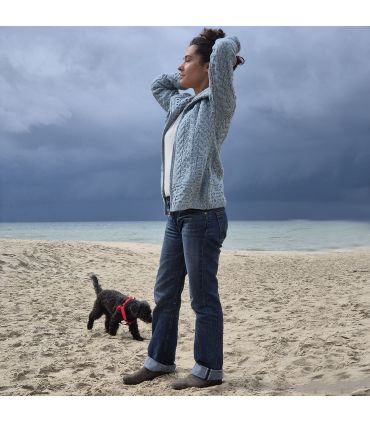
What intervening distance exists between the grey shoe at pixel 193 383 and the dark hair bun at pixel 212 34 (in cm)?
147

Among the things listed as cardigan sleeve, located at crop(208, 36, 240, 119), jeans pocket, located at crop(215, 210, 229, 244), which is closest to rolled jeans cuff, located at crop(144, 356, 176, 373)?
jeans pocket, located at crop(215, 210, 229, 244)

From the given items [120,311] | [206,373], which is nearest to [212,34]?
[206,373]

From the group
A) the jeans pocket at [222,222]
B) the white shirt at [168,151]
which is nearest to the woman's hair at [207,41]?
the white shirt at [168,151]

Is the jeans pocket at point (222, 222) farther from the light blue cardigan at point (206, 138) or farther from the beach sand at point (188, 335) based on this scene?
the beach sand at point (188, 335)

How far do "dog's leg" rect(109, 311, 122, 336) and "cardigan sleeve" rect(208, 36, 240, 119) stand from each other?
1.86 meters

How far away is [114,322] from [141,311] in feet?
0.91

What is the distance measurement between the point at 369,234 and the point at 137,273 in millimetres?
11428

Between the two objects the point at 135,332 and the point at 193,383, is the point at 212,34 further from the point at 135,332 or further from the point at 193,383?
the point at 135,332

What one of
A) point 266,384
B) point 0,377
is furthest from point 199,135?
point 0,377

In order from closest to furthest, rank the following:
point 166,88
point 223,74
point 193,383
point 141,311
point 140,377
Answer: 1. point 223,74
2. point 193,383
3. point 140,377
4. point 166,88
5. point 141,311

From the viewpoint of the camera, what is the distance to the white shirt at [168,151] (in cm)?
199

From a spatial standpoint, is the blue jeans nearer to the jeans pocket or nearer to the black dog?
the jeans pocket

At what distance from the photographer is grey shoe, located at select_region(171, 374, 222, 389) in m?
1.93

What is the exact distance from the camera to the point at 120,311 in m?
3.23
